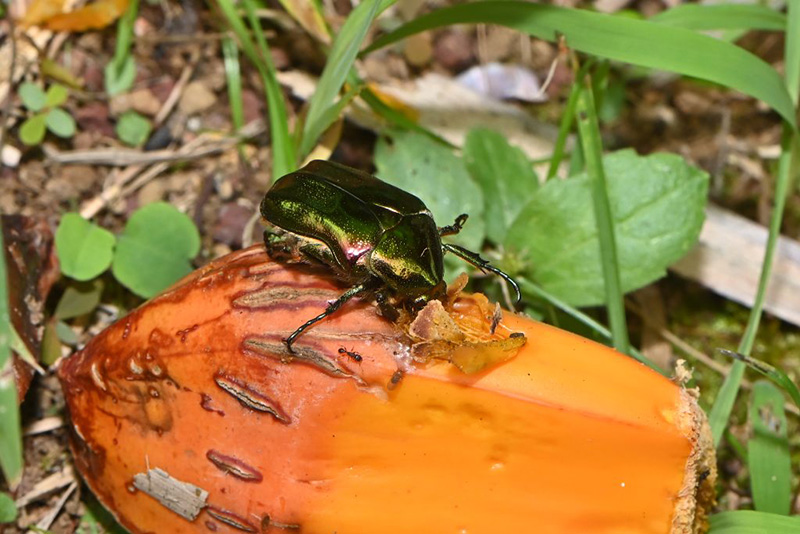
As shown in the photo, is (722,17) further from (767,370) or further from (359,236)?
(359,236)

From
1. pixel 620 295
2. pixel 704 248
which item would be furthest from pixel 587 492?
pixel 704 248

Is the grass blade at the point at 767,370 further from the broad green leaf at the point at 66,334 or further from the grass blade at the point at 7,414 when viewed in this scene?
the broad green leaf at the point at 66,334

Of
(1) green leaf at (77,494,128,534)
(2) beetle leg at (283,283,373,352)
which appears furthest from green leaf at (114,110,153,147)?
(2) beetle leg at (283,283,373,352)

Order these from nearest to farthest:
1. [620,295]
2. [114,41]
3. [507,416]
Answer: [507,416] < [620,295] < [114,41]

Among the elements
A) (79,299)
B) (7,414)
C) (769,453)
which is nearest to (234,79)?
(79,299)

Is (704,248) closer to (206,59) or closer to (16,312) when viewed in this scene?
(206,59)

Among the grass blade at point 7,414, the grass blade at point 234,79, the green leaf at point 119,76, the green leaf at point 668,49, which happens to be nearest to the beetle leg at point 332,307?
the grass blade at point 7,414
